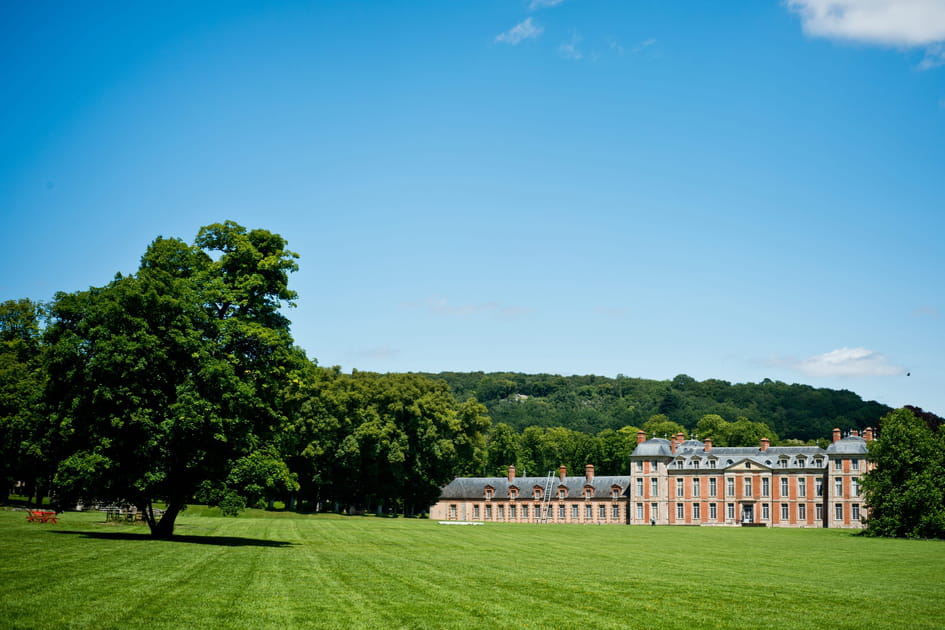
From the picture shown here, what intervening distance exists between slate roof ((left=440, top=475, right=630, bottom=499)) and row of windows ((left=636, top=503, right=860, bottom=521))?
3483 millimetres

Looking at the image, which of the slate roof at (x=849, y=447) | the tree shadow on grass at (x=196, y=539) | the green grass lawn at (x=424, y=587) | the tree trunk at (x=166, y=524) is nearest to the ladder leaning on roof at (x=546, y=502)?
the slate roof at (x=849, y=447)

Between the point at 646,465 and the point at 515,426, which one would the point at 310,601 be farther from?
the point at 515,426

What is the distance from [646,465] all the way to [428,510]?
75.8 ft

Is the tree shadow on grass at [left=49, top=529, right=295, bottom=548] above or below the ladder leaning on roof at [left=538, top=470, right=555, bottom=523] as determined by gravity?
above

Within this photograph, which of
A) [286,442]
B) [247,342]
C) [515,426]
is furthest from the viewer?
[515,426]

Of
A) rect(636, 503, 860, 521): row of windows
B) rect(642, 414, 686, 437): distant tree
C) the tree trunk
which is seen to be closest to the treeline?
rect(642, 414, 686, 437): distant tree

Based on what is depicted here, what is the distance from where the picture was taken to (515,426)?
16525 cm

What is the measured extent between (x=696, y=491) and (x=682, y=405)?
93.5 m

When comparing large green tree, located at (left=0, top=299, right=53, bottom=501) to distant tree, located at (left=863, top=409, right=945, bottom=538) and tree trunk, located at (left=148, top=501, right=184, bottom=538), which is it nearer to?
tree trunk, located at (left=148, top=501, right=184, bottom=538)

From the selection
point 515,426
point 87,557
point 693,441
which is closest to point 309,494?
Answer: point 693,441

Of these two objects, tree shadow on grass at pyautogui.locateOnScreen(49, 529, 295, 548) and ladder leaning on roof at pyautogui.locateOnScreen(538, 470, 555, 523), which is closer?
tree shadow on grass at pyautogui.locateOnScreen(49, 529, 295, 548)

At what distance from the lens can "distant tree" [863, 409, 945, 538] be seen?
52.1m

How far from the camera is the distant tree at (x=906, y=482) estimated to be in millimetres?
52094

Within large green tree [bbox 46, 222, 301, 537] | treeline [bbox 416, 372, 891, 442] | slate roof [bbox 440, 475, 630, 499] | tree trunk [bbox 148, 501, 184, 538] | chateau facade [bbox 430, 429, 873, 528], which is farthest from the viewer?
treeline [bbox 416, 372, 891, 442]
